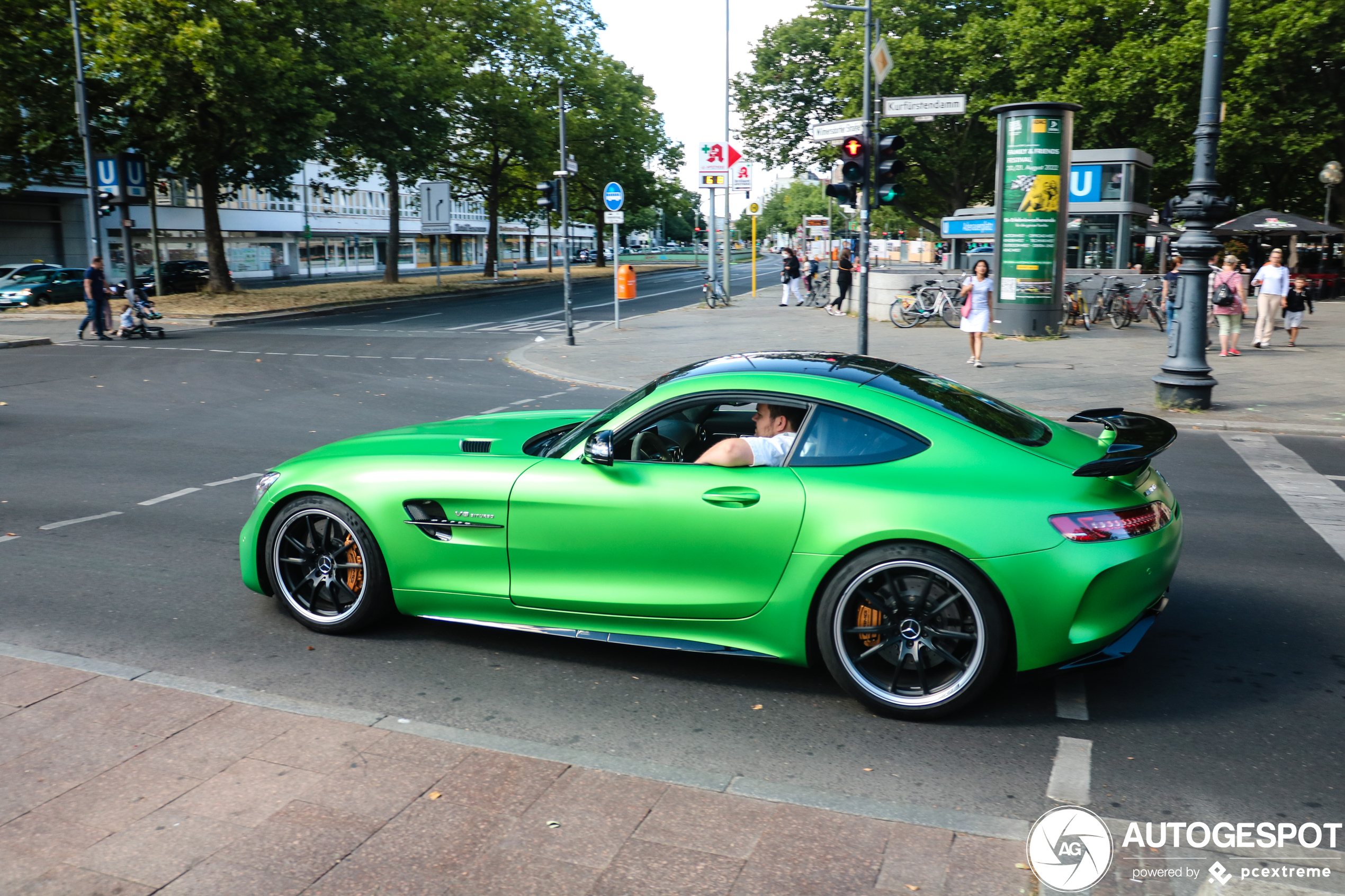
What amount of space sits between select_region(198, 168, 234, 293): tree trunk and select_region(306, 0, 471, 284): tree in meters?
3.63

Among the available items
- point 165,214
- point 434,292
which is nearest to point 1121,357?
point 434,292

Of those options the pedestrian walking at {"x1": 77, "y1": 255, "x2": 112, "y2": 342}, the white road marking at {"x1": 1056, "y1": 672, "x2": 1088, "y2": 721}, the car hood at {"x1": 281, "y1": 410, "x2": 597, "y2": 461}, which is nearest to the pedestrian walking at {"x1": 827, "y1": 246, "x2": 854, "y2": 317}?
the pedestrian walking at {"x1": 77, "y1": 255, "x2": 112, "y2": 342}

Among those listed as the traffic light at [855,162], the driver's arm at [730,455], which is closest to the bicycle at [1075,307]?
the traffic light at [855,162]

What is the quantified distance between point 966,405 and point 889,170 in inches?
423

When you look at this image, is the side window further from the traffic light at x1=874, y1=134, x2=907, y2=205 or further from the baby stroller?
the baby stroller

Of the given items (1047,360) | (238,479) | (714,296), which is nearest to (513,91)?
(714,296)

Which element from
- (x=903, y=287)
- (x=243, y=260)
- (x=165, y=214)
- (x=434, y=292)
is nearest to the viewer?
(x=903, y=287)

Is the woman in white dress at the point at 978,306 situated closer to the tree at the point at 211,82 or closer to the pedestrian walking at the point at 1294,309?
the pedestrian walking at the point at 1294,309

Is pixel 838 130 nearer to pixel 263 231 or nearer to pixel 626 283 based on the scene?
pixel 626 283

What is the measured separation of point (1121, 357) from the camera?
17781 mm

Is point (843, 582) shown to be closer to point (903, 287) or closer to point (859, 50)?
point (903, 287)

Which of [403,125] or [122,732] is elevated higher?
[403,125]

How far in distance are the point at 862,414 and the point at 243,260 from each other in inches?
2622

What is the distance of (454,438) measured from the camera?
5215 millimetres
